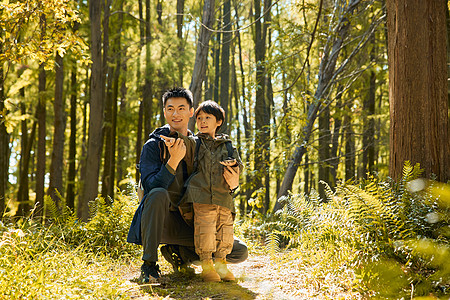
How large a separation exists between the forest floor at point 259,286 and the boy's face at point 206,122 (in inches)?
53.9

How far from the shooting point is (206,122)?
12.4 feet

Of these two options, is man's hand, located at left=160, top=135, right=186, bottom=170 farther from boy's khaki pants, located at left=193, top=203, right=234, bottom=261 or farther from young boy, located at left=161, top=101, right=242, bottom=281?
boy's khaki pants, located at left=193, top=203, right=234, bottom=261

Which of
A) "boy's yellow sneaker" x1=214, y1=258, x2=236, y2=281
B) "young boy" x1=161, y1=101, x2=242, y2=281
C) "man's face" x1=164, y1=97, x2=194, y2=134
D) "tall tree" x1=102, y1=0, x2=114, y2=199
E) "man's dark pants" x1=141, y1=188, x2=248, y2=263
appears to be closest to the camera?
"man's dark pants" x1=141, y1=188, x2=248, y2=263

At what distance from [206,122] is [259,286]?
1570 millimetres

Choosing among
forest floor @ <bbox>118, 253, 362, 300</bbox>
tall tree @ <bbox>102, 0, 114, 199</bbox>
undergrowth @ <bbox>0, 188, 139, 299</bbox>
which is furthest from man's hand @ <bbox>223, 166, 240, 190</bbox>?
tall tree @ <bbox>102, 0, 114, 199</bbox>

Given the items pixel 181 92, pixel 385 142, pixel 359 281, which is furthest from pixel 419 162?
pixel 385 142

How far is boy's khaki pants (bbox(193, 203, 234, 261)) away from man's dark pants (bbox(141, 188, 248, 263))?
26 centimetres

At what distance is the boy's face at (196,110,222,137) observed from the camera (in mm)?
3770

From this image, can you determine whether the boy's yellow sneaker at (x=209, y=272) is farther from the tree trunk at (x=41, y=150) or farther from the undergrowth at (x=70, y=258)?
the tree trunk at (x=41, y=150)

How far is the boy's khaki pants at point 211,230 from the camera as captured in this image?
3492mm

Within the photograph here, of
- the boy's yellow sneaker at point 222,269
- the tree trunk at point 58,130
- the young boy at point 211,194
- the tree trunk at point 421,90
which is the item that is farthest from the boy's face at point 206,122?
the tree trunk at point 58,130

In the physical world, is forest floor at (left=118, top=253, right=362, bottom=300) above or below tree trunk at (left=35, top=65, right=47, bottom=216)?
below

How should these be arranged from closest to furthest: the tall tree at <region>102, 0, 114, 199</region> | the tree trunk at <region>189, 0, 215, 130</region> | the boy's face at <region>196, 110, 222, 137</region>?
1. the boy's face at <region>196, 110, 222, 137</region>
2. the tree trunk at <region>189, 0, 215, 130</region>
3. the tall tree at <region>102, 0, 114, 199</region>

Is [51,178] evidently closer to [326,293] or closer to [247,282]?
[247,282]
